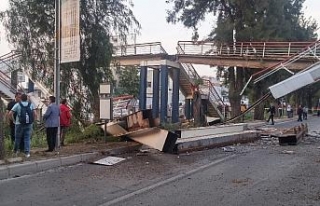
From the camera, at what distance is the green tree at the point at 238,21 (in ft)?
131

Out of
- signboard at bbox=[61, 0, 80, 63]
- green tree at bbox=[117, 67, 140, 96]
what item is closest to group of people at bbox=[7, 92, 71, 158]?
signboard at bbox=[61, 0, 80, 63]

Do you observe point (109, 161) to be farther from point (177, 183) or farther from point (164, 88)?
point (164, 88)

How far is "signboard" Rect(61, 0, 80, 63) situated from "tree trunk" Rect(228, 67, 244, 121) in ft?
91.2

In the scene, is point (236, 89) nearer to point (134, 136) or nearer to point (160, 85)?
point (160, 85)

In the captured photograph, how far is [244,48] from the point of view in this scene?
1492 inches

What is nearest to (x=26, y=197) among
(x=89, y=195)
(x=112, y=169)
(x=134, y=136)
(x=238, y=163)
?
(x=89, y=195)

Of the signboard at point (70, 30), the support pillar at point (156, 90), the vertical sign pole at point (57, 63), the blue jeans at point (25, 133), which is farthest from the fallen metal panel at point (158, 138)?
the support pillar at point (156, 90)

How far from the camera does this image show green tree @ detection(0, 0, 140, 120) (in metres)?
20.4

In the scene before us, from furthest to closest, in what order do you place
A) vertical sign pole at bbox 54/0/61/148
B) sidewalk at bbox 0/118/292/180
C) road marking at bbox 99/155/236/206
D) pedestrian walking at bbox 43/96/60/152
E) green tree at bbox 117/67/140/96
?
green tree at bbox 117/67/140/96 → vertical sign pole at bbox 54/0/61/148 → pedestrian walking at bbox 43/96/60/152 → sidewalk at bbox 0/118/292/180 → road marking at bbox 99/155/236/206

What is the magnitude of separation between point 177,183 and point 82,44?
11.7 m

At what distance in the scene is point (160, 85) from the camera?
107 ft

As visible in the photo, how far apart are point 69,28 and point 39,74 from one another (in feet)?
23.6

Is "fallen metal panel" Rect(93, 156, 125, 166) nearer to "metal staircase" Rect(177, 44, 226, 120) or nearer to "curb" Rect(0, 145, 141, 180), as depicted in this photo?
"curb" Rect(0, 145, 141, 180)

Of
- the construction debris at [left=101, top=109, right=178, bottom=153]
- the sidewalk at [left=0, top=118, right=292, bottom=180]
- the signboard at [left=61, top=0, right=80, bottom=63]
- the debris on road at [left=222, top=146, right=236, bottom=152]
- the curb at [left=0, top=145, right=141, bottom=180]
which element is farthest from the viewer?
the debris on road at [left=222, top=146, right=236, bottom=152]
